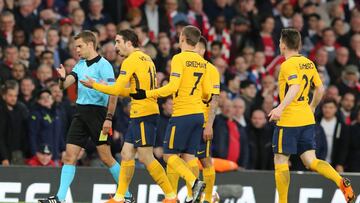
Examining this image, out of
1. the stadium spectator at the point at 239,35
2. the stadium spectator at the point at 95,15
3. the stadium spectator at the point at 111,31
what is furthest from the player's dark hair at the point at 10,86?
the stadium spectator at the point at 239,35

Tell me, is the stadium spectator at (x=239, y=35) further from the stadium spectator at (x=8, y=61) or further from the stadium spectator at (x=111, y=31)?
the stadium spectator at (x=8, y=61)

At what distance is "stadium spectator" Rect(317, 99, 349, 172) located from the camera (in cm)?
2052

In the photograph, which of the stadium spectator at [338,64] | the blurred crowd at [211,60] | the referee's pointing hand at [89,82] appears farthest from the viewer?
the stadium spectator at [338,64]

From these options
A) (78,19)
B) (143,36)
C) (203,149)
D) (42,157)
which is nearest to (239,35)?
(143,36)

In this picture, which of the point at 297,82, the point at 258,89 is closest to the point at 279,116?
the point at 297,82

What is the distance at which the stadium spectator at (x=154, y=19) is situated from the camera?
74.9 feet

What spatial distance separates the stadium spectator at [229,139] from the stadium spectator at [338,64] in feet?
11.6

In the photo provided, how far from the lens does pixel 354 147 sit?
67.8 ft

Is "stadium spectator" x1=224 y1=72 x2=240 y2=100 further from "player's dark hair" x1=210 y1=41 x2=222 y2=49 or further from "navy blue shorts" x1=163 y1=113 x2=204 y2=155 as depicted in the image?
"navy blue shorts" x1=163 y1=113 x2=204 y2=155

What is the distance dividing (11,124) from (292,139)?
5472mm

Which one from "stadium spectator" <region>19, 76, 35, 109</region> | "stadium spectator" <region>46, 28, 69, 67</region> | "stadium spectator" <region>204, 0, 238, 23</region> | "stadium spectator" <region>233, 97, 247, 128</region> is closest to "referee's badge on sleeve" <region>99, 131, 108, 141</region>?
"stadium spectator" <region>19, 76, 35, 109</region>

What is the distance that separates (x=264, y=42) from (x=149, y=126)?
27.2 feet

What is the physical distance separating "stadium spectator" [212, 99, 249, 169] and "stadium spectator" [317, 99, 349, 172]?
140 cm

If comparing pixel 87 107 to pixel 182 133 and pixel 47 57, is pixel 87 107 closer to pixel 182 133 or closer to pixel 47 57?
pixel 182 133
